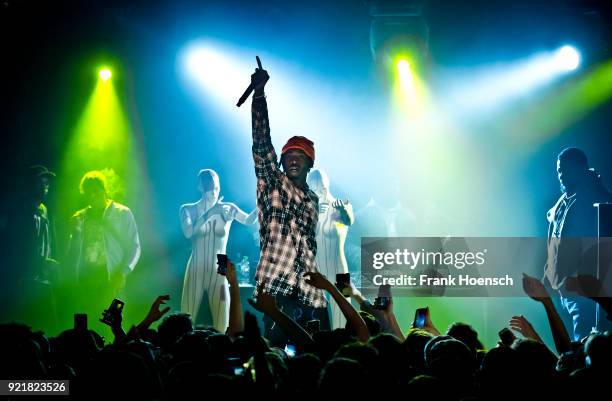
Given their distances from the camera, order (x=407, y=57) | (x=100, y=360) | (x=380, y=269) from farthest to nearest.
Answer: (x=407, y=57), (x=380, y=269), (x=100, y=360)

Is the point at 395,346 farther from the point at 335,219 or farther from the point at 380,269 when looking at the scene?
the point at 380,269

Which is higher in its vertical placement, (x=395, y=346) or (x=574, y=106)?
(x=574, y=106)

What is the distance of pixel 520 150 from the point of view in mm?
10102

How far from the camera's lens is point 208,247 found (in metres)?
8.68

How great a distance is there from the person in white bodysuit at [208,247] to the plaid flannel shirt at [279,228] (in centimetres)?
397

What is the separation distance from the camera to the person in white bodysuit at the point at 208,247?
855 centimetres

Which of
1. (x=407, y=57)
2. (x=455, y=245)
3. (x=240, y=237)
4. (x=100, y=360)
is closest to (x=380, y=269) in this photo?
(x=455, y=245)

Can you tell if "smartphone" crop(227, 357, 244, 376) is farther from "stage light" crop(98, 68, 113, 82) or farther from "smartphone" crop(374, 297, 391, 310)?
"stage light" crop(98, 68, 113, 82)

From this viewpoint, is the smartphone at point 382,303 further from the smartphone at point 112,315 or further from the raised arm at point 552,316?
the smartphone at point 112,315

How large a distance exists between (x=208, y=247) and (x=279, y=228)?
13.8ft

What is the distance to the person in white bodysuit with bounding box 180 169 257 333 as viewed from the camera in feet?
28.1

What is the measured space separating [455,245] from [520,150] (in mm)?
1942

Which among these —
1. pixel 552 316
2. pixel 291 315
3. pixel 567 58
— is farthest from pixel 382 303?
pixel 567 58

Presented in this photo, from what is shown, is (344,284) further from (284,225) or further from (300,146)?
(300,146)
